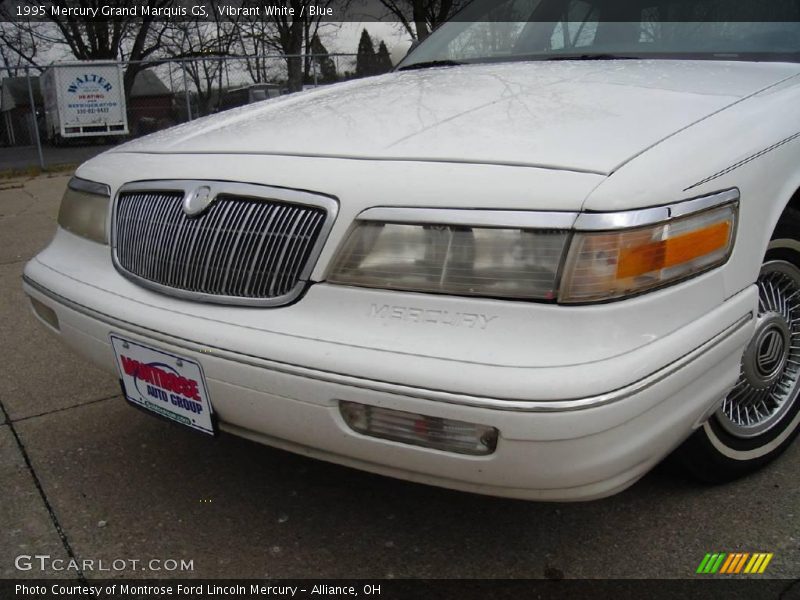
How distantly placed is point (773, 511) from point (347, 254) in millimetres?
1439

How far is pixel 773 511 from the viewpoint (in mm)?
2117

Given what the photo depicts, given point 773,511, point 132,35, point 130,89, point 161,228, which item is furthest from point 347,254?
point 132,35

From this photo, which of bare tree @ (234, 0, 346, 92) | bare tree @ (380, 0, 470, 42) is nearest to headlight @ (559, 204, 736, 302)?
bare tree @ (380, 0, 470, 42)

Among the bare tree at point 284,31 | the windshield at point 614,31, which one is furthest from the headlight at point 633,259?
the bare tree at point 284,31

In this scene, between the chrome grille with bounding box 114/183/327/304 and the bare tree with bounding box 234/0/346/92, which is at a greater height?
the chrome grille with bounding box 114/183/327/304

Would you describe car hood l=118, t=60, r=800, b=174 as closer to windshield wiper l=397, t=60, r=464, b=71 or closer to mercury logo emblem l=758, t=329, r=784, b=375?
windshield wiper l=397, t=60, r=464, b=71

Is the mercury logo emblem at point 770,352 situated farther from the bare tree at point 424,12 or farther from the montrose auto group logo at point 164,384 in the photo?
the bare tree at point 424,12

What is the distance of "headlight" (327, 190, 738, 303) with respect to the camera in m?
1.54

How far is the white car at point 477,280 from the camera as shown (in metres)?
1.53

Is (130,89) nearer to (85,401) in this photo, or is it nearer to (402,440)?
(85,401)

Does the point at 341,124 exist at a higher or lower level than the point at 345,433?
higher

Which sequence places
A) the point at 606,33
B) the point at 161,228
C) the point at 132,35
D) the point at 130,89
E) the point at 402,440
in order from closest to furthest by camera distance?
the point at 402,440 < the point at 161,228 < the point at 606,33 < the point at 130,89 < the point at 132,35

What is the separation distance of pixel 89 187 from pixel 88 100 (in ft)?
40.6

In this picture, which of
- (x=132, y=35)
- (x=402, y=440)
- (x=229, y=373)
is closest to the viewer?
(x=402, y=440)
